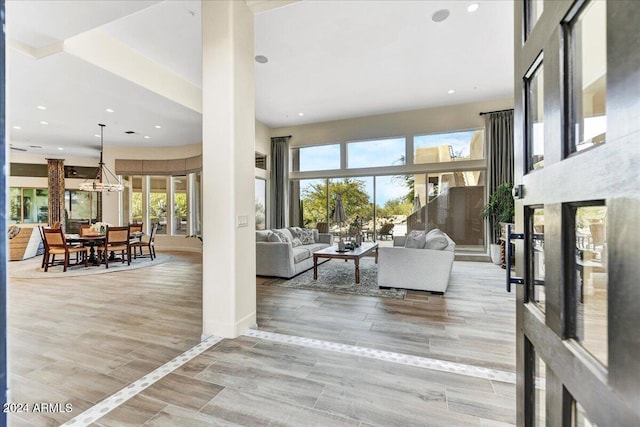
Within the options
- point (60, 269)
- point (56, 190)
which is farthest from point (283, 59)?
point (56, 190)

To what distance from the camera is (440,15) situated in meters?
3.89

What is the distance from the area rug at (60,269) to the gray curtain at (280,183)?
10.5 feet

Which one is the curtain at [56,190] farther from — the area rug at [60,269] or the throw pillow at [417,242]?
the throw pillow at [417,242]

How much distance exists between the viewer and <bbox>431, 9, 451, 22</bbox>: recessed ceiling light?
3.81m

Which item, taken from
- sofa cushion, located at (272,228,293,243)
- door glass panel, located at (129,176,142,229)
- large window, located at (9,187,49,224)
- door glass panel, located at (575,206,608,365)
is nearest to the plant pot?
sofa cushion, located at (272,228,293,243)

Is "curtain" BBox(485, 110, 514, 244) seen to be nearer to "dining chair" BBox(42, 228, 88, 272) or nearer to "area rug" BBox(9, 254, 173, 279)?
"area rug" BBox(9, 254, 173, 279)

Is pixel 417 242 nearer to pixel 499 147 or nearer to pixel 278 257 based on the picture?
pixel 278 257

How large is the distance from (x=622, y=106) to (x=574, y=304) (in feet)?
1.65

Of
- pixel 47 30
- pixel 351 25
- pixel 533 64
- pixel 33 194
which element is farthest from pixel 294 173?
pixel 33 194

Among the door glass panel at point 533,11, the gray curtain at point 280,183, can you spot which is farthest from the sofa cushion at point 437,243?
the gray curtain at point 280,183

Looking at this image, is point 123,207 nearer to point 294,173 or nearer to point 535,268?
point 294,173

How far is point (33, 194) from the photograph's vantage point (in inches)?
406

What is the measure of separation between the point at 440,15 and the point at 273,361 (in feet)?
15.1

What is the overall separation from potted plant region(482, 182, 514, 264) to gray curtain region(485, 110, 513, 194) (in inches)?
11.6
